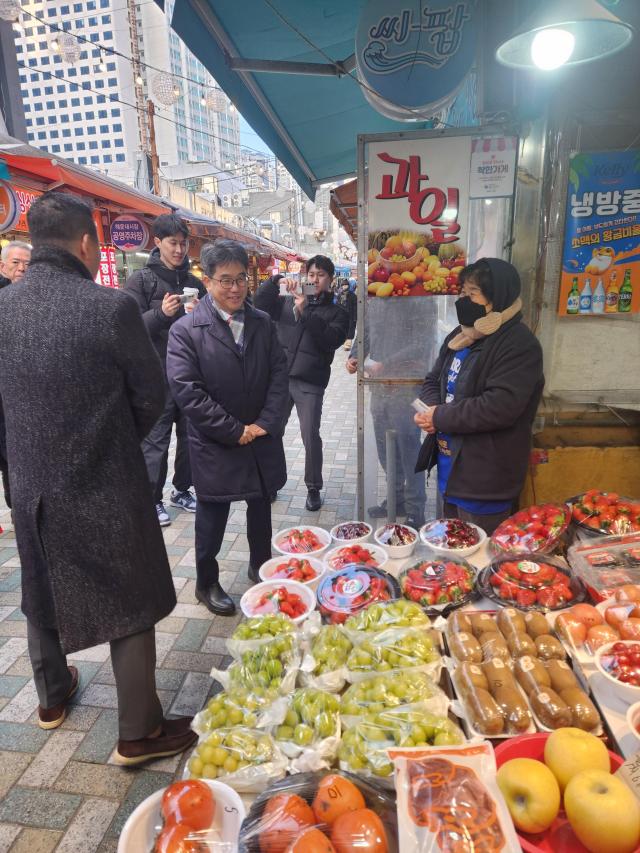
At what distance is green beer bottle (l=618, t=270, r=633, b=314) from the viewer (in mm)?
2887

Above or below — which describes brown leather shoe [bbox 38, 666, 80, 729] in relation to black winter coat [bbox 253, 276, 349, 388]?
below

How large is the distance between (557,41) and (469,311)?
1118 mm

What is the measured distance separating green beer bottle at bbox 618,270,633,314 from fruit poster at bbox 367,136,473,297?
0.93 meters

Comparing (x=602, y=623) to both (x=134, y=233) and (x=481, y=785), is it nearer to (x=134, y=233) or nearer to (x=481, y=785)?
(x=481, y=785)

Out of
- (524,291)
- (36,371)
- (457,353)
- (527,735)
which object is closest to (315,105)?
(524,291)

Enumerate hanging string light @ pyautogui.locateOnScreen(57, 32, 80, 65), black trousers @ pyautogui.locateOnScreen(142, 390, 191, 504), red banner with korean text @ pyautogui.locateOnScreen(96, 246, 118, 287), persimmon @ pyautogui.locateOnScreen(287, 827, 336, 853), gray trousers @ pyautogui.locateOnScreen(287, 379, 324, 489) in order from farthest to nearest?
1. hanging string light @ pyautogui.locateOnScreen(57, 32, 80, 65)
2. red banner with korean text @ pyautogui.locateOnScreen(96, 246, 118, 287)
3. gray trousers @ pyautogui.locateOnScreen(287, 379, 324, 489)
4. black trousers @ pyautogui.locateOnScreen(142, 390, 191, 504)
5. persimmon @ pyautogui.locateOnScreen(287, 827, 336, 853)

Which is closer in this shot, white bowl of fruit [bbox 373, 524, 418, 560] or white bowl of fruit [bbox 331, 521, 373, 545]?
white bowl of fruit [bbox 373, 524, 418, 560]

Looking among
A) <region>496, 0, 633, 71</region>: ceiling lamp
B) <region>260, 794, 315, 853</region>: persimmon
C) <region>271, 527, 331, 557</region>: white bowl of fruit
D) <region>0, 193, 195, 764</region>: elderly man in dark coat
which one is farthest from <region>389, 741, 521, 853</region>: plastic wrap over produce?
<region>496, 0, 633, 71</region>: ceiling lamp

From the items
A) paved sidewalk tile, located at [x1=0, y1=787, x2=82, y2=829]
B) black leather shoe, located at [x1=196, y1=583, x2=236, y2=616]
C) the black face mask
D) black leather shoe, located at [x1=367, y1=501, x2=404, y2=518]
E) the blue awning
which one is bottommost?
paved sidewalk tile, located at [x1=0, y1=787, x2=82, y2=829]

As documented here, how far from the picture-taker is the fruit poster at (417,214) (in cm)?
283

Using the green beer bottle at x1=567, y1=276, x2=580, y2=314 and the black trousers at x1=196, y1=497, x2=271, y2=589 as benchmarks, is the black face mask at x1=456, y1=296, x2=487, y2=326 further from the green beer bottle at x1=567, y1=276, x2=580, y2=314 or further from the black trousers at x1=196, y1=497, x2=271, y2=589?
the black trousers at x1=196, y1=497, x2=271, y2=589

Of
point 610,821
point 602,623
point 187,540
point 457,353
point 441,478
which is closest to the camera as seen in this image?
point 610,821

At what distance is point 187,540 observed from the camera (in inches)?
159

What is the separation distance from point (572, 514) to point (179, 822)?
2034 millimetres
